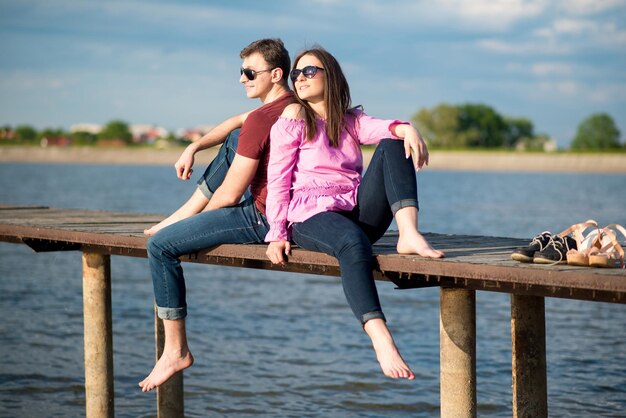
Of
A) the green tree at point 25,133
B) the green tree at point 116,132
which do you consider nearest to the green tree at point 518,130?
the green tree at point 116,132

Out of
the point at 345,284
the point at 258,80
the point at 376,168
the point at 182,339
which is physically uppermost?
the point at 258,80

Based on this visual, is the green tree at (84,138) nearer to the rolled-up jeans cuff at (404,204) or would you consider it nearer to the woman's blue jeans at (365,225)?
the woman's blue jeans at (365,225)

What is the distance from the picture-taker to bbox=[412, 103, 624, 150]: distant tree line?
127 meters

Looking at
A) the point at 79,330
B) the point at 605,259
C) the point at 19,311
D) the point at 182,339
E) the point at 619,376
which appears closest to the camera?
the point at 605,259

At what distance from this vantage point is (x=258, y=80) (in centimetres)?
593

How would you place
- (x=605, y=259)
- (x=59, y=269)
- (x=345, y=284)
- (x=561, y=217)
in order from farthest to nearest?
1. (x=561, y=217)
2. (x=59, y=269)
3. (x=345, y=284)
4. (x=605, y=259)

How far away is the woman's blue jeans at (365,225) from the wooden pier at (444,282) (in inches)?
5.3

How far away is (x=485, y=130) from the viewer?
137 m

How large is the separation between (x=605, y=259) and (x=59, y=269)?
1633cm

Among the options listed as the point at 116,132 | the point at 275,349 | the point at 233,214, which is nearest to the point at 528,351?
the point at 233,214

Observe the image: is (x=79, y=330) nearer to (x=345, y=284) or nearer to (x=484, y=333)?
(x=484, y=333)

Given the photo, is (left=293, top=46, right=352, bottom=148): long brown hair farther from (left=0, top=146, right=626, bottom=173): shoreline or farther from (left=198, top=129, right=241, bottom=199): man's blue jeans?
(left=0, top=146, right=626, bottom=173): shoreline

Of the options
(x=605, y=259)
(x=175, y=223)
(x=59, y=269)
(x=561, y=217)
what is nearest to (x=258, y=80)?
(x=175, y=223)

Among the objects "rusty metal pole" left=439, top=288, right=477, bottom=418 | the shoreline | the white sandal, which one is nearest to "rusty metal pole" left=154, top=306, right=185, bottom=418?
"rusty metal pole" left=439, top=288, right=477, bottom=418
